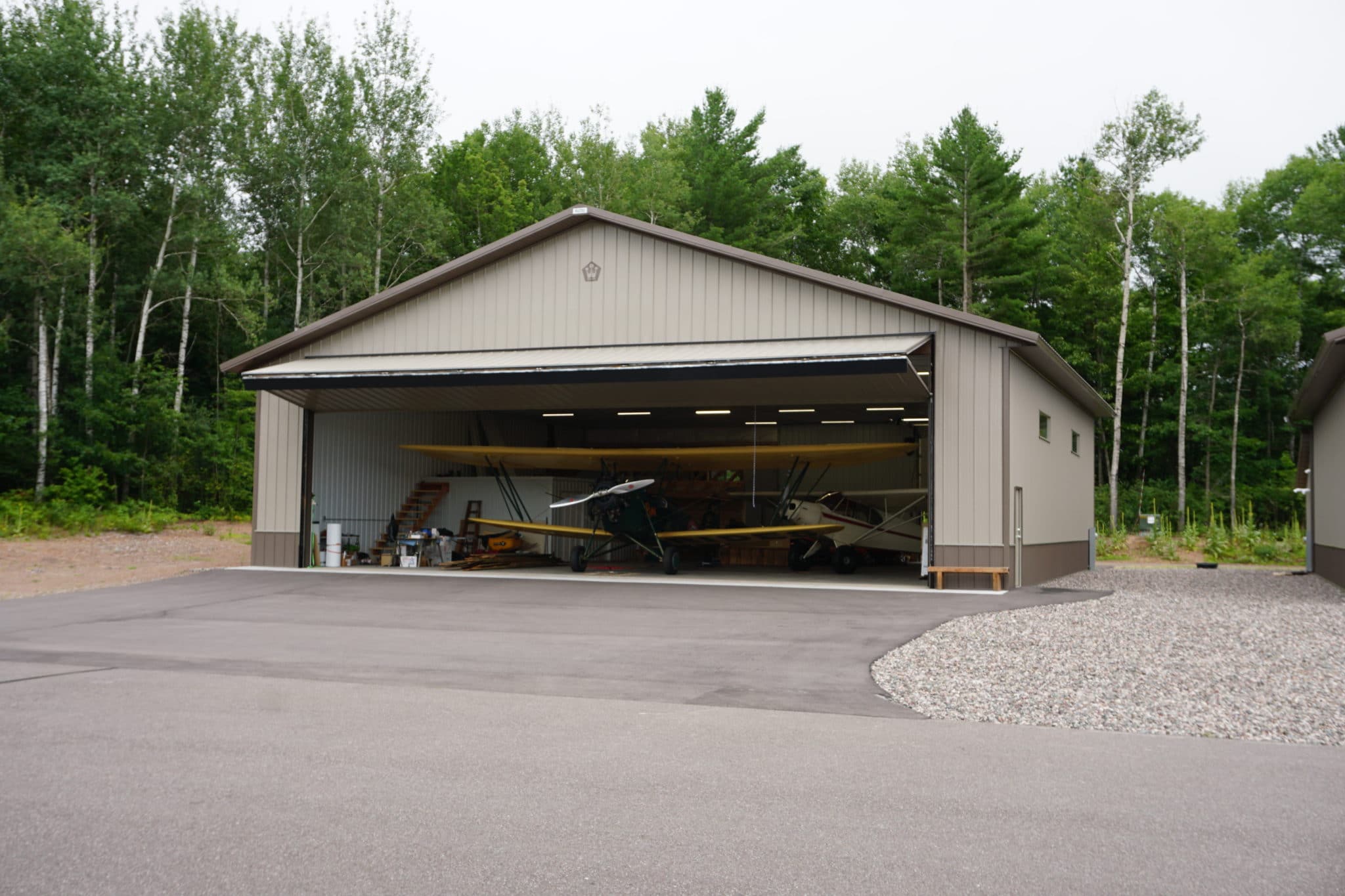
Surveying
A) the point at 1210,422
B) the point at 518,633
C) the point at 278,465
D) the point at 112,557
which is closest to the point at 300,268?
the point at 112,557

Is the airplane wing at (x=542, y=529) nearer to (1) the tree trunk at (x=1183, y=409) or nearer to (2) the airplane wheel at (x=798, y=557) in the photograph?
(2) the airplane wheel at (x=798, y=557)

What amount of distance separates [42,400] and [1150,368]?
38291 millimetres

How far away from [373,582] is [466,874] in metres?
14.9

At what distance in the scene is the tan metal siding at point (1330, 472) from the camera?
18781 mm

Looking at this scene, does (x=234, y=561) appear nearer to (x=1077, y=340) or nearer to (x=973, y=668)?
(x=973, y=668)

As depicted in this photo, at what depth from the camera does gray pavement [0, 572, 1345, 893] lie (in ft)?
13.2

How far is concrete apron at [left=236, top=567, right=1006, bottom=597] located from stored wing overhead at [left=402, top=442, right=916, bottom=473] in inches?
93.6

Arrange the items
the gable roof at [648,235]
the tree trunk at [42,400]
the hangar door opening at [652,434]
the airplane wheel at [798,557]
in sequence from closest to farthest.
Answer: the gable roof at [648,235] → the hangar door opening at [652,434] → the airplane wheel at [798,557] → the tree trunk at [42,400]

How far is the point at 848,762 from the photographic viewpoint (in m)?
5.89

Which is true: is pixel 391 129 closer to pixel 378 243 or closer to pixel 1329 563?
pixel 378 243

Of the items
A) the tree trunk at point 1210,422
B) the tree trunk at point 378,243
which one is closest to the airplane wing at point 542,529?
the tree trunk at point 378,243

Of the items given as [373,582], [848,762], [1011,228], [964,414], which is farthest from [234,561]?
[1011,228]

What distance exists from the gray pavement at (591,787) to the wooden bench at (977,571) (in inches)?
302

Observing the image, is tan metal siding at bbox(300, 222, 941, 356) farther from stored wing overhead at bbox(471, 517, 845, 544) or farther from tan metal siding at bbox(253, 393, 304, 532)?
stored wing overhead at bbox(471, 517, 845, 544)
